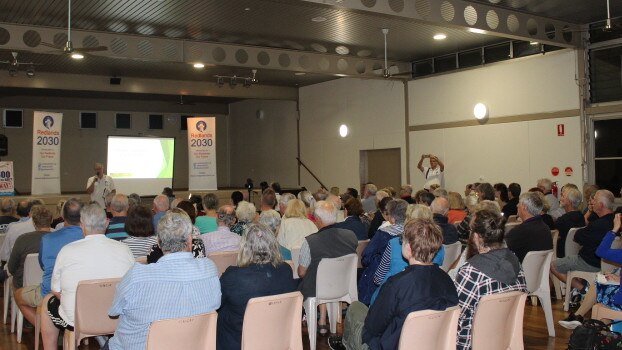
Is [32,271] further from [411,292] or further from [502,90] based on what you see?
[502,90]

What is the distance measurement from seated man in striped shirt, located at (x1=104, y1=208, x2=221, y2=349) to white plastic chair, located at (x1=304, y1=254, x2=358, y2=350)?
5.27 feet

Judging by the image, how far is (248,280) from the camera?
10.9 feet

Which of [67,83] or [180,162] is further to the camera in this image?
[180,162]

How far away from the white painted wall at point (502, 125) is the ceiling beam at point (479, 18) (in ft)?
1.97

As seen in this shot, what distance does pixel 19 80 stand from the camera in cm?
1315

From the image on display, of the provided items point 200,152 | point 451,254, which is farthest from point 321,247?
point 200,152

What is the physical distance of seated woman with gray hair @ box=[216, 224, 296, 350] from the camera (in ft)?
10.9

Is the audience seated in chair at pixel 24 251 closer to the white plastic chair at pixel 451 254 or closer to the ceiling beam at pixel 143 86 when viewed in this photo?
the white plastic chair at pixel 451 254

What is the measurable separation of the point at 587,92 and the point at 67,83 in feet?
35.9

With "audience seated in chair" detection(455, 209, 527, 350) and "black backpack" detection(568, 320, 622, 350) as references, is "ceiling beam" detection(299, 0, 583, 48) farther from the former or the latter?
"black backpack" detection(568, 320, 622, 350)

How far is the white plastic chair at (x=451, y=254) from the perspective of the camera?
17.8ft

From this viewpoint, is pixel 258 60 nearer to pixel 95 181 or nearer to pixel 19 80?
pixel 95 181

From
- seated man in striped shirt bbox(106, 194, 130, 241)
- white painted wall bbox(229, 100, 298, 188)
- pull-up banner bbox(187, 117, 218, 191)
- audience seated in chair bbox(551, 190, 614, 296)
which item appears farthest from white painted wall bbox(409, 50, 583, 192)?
seated man in striped shirt bbox(106, 194, 130, 241)

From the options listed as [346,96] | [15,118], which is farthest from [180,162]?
[346,96]
